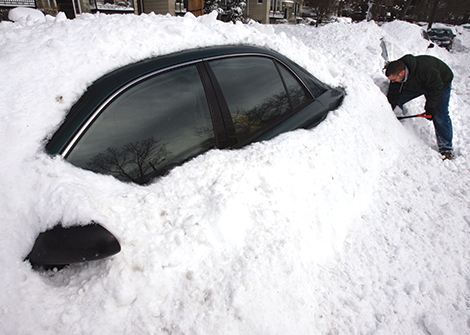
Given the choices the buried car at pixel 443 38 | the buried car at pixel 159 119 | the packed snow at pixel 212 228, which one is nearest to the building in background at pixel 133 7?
the buried car at pixel 159 119

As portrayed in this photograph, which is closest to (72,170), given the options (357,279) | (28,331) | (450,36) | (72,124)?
(72,124)

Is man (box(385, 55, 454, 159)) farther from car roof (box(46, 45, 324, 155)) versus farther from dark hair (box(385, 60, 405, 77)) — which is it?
car roof (box(46, 45, 324, 155))

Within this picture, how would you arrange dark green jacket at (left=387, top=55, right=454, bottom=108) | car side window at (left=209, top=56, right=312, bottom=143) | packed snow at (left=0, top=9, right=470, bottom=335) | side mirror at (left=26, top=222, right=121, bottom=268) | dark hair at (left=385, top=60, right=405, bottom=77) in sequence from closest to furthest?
side mirror at (left=26, top=222, right=121, bottom=268) < packed snow at (left=0, top=9, right=470, bottom=335) < car side window at (left=209, top=56, right=312, bottom=143) < dark green jacket at (left=387, top=55, right=454, bottom=108) < dark hair at (left=385, top=60, right=405, bottom=77)

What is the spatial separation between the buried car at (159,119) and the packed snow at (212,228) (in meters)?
0.08

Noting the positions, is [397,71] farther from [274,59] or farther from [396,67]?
[274,59]

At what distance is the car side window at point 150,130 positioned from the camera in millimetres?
1582

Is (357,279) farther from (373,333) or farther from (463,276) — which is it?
(463,276)

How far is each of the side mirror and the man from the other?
470 cm

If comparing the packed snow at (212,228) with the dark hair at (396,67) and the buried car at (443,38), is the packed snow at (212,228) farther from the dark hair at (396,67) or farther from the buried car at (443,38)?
the buried car at (443,38)

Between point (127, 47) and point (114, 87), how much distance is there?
48cm

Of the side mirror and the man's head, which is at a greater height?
the man's head

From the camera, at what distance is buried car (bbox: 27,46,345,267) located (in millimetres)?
1345

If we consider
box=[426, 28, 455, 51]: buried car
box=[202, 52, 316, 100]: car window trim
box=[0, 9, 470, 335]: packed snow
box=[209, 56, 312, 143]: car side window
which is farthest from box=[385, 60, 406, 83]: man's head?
box=[426, 28, 455, 51]: buried car

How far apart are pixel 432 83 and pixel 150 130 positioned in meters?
4.43
